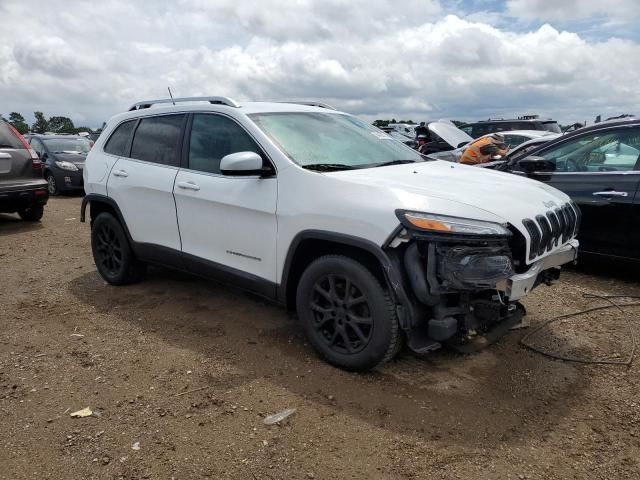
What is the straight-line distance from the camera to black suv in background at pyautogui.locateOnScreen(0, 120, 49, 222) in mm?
7973

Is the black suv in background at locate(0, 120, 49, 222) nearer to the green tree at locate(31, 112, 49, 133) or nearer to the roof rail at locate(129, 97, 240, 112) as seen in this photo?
the roof rail at locate(129, 97, 240, 112)

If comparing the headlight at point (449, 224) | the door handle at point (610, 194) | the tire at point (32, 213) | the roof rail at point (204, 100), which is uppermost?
the roof rail at point (204, 100)

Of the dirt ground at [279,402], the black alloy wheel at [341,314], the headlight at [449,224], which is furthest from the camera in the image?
the black alloy wheel at [341,314]

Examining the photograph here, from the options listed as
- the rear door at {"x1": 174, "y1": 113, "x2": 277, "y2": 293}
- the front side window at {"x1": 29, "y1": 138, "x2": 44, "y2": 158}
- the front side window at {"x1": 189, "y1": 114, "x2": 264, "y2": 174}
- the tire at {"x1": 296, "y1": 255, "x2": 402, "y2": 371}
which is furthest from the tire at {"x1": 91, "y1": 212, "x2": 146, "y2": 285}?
the front side window at {"x1": 29, "y1": 138, "x2": 44, "y2": 158}

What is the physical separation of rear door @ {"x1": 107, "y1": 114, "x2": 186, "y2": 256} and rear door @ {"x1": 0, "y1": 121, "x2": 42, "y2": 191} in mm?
4194

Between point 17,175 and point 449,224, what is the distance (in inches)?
302

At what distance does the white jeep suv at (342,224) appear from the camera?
288 centimetres

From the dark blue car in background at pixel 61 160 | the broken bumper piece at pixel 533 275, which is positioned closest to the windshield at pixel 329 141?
the broken bumper piece at pixel 533 275

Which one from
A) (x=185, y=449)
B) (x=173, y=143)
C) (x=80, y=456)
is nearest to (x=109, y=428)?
(x=80, y=456)

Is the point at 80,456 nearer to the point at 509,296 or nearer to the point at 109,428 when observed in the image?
the point at 109,428

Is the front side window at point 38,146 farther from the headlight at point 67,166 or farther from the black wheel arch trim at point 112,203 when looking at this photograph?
the black wheel arch trim at point 112,203

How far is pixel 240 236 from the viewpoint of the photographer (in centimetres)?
373

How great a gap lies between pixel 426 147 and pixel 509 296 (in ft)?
25.0

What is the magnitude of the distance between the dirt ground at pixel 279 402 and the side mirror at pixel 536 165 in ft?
5.01
